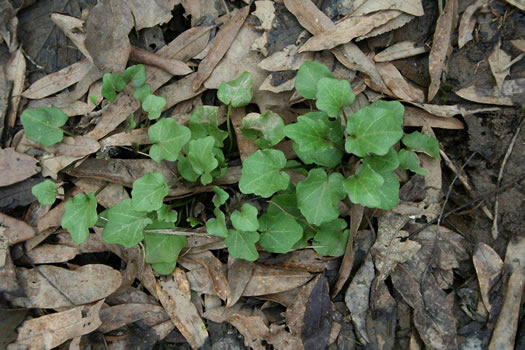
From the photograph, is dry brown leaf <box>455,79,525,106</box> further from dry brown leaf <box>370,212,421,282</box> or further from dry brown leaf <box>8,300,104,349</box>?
dry brown leaf <box>8,300,104,349</box>

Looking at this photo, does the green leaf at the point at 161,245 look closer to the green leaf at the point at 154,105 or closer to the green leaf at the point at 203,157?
the green leaf at the point at 203,157

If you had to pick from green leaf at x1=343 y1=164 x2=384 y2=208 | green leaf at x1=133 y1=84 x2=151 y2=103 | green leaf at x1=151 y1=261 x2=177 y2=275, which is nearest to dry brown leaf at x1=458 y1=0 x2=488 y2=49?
green leaf at x1=343 y1=164 x2=384 y2=208

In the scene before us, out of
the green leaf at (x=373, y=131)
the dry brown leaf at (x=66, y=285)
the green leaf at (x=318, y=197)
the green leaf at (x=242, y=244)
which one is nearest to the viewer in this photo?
the green leaf at (x=373, y=131)

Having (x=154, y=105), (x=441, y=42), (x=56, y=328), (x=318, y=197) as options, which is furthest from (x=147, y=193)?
(x=441, y=42)

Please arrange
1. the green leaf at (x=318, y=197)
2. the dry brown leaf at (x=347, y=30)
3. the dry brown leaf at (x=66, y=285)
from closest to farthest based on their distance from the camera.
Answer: the green leaf at (x=318, y=197) → the dry brown leaf at (x=347, y=30) → the dry brown leaf at (x=66, y=285)

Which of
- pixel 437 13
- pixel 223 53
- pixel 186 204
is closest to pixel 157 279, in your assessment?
pixel 186 204

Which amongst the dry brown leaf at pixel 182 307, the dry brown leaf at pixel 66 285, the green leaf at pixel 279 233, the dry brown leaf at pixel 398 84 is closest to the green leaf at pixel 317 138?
the green leaf at pixel 279 233
